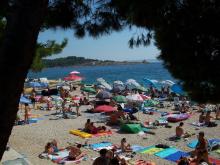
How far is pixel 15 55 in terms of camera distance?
249 cm

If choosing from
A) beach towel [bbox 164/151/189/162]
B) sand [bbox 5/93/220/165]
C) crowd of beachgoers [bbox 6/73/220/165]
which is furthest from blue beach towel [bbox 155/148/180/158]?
sand [bbox 5/93/220/165]

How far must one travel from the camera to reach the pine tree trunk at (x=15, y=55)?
246cm

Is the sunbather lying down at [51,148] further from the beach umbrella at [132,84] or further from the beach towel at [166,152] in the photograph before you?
the beach umbrella at [132,84]

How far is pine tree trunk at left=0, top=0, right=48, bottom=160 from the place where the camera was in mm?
2465

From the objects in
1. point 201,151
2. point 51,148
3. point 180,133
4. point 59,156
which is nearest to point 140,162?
point 201,151

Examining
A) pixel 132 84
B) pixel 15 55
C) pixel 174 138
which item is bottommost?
pixel 174 138

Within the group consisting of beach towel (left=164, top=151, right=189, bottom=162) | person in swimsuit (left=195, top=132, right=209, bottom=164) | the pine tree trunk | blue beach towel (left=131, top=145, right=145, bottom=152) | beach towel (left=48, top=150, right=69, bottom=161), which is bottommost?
beach towel (left=164, top=151, right=189, bottom=162)

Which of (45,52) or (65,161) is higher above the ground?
(45,52)

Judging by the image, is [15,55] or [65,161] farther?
[65,161]

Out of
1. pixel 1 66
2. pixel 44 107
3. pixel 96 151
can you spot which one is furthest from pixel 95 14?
pixel 44 107

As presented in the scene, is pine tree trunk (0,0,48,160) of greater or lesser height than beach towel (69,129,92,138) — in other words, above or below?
above

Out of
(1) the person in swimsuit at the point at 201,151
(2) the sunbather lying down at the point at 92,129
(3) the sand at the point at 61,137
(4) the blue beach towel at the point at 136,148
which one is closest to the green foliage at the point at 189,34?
(1) the person in swimsuit at the point at 201,151

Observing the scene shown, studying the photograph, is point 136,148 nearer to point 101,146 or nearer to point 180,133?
point 101,146

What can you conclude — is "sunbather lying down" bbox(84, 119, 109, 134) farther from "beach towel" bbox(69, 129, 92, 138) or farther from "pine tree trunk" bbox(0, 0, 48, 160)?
"pine tree trunk" bbox(0, 0, 48, 160)
